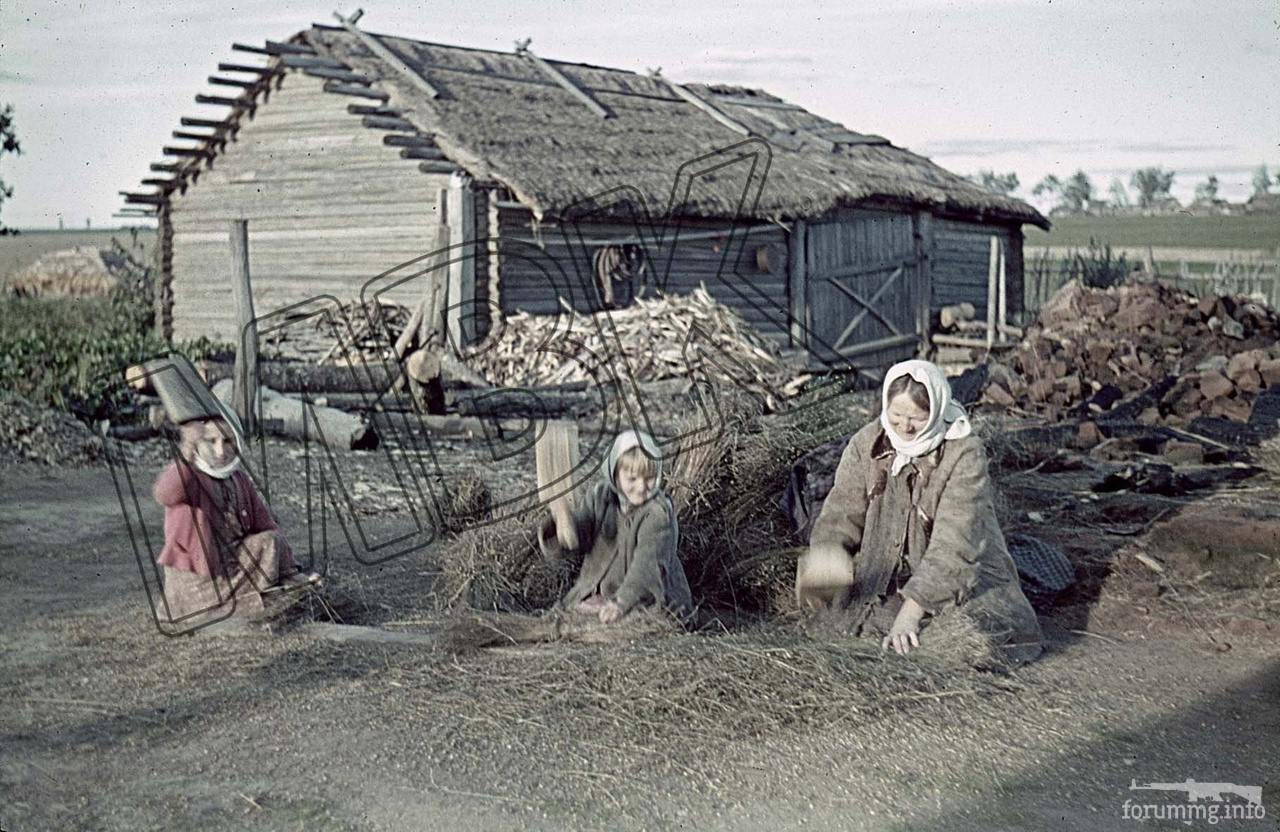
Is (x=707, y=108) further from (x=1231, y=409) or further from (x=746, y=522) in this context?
(x=746, y=522)

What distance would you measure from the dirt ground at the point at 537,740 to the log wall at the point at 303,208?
11.4m

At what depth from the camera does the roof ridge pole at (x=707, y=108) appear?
2150 centimetres

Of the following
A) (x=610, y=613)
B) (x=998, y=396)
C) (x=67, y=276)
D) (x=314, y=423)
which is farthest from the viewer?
(x=67, y=276)

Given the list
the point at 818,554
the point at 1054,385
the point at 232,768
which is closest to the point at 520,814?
the point at 232,768

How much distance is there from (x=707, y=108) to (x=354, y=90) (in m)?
7.56

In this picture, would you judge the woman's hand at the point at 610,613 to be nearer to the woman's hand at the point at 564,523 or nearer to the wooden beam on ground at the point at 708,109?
the woman's hand at the point at 564,523

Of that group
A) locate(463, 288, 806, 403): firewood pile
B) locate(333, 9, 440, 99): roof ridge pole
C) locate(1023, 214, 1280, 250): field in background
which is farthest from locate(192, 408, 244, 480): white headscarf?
locate(1023, 214, 1280, 250): field in background

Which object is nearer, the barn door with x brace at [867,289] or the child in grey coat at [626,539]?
the child in grey coat at [626,539]

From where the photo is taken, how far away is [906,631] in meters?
4.89

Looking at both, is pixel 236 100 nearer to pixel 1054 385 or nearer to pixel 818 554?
pixel 1054 385

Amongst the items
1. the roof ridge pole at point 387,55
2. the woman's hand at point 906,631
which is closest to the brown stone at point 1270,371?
the woman's hand at point 906,631

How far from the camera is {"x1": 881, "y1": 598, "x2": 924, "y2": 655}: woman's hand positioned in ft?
15.9

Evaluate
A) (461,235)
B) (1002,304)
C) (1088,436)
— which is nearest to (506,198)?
(461,235)

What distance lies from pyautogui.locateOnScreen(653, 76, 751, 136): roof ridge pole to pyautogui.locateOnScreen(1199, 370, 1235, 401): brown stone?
10262 mm
